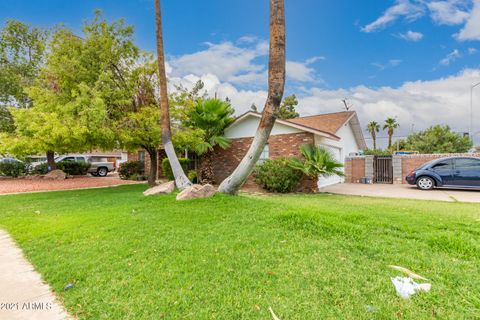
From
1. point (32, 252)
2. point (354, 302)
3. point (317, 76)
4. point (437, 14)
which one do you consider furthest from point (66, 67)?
point (437, 14)

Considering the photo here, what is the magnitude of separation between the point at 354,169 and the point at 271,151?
7064mm

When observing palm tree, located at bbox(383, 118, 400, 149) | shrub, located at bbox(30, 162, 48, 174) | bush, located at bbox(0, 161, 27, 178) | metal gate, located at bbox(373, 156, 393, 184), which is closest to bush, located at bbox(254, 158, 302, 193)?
metal gate, located at bbox(373, 156, 393, 184)

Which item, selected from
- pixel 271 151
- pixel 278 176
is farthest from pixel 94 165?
pixel 278 176

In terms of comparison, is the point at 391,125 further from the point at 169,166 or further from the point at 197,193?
the point at 197,193

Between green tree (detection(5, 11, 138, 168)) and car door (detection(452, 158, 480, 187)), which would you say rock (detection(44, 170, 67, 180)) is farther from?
car door (detection(452, 158, 480, 187))

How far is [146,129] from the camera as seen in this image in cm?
1045

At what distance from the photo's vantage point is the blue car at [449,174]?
11352 mm

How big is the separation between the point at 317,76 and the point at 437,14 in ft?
22.2

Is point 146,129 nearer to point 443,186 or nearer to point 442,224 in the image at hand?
point 442,224

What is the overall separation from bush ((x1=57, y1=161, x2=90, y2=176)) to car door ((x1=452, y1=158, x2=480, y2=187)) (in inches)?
995

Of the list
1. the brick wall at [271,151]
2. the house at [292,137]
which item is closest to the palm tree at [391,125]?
the house at [292,137]

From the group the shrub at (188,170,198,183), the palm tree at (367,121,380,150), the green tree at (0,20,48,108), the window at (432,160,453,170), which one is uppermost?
the green tree at (0,20,48,108)

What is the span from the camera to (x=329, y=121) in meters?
16.1

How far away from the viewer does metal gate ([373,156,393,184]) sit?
15539 mm
